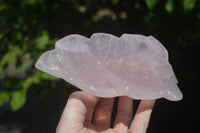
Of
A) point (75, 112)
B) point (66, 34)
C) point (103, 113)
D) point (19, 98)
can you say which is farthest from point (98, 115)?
point (66, 34)

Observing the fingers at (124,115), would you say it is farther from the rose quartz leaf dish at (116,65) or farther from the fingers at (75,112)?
the fingers at (75,112)

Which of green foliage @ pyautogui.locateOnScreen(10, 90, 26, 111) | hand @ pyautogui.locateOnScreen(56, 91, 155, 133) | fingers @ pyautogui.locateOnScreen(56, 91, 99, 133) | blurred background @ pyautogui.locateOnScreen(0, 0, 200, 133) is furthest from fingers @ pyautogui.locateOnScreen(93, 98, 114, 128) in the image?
green foliage @ pyautogui.locateOnScreen(10, 90, 26, 111)

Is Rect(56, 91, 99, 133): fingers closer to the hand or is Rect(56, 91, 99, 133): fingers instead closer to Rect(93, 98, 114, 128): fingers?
the hand

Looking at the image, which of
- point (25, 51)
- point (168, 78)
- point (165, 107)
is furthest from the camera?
point (165, 107)

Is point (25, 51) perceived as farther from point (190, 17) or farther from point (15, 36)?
point (190, 17)

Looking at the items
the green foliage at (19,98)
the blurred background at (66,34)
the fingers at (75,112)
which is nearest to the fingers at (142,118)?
the fingers at (75,112)

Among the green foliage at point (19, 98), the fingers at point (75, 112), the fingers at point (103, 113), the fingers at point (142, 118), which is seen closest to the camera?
the fingers at point (75, 112)

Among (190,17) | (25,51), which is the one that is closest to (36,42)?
(25,51)
